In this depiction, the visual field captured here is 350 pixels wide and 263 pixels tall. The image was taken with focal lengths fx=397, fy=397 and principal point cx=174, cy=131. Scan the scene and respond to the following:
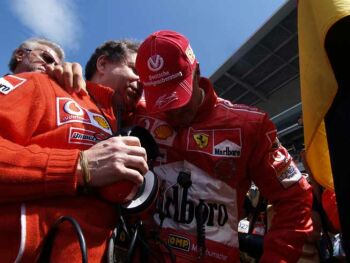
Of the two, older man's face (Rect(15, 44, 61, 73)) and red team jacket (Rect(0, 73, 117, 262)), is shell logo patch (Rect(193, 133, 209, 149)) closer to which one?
red team jacket (Rect(0, 73, 117, 262))

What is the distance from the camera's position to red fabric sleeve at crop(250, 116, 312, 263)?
1729 millimetres

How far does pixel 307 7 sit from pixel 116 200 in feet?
2.86

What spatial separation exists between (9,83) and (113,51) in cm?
71

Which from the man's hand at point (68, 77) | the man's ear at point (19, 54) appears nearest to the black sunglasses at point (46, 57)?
the man's ear at point (19, 54)

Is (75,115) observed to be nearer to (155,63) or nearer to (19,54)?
(155,63)

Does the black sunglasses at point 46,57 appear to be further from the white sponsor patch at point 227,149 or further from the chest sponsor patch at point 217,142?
the white sponsor patch at point 227,149

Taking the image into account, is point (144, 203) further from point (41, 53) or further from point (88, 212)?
point (41, 53)

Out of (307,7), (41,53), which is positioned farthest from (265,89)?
(307,7)

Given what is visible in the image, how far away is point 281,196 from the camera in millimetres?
1833

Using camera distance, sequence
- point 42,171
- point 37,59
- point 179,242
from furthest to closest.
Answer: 1. point 37,59
2. point 179,242
3. point 42,171

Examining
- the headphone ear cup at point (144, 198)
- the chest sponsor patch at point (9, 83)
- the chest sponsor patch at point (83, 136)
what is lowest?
the headphone ear cup at point (144, 198)

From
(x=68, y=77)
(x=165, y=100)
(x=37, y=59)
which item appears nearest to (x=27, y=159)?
(x=68, y=77)

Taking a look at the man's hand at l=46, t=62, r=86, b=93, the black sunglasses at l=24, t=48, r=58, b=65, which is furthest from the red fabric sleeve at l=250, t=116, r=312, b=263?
the black sunglasses at l=24, t=48, r=58, b=65

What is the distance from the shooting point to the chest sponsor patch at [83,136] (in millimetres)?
1306
